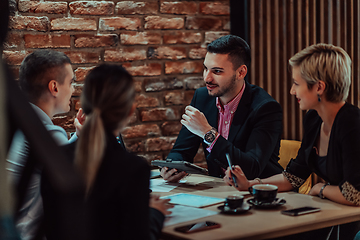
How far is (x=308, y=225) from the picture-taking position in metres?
1.31

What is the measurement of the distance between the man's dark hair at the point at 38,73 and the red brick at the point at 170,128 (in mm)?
1200

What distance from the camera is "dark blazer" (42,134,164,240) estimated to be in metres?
1.10

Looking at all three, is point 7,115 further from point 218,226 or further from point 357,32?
point 357,32

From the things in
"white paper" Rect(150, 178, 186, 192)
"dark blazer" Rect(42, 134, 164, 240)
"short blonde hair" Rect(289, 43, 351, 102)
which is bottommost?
"white paper" Rect(150, 178, 186, 192)

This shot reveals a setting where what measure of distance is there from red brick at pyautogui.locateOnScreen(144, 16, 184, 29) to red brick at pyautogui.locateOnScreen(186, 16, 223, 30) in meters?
0.07

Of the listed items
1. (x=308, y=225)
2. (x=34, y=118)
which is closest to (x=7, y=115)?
(x=34, y=118)

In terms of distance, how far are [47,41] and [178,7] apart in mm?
1010

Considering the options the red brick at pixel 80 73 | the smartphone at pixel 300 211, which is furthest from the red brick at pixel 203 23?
the smartphone at pixel 300 211

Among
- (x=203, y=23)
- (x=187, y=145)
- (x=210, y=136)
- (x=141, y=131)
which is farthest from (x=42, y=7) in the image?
(x=210, y=136)

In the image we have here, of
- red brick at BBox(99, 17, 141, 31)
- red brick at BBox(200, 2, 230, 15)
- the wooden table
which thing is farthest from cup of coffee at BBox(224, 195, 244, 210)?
red brick at BBox(200, 2, 230, 15)

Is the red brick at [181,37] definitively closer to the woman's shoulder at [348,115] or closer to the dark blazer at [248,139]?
the dark blazer at [248,139]

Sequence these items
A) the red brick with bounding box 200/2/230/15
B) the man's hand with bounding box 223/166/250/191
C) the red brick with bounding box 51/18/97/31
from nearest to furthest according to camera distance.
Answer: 1. the man's hand with bounding box 223/166/250/191
2. the red brick with bounding box 51/18/97/31
3. the red brick with bounding box 200/2/230/15

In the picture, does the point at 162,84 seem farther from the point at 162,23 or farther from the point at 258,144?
the point at 258,144

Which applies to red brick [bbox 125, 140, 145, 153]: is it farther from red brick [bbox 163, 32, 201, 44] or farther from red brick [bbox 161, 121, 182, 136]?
red brick [bbox 163, 32, 201, 44]
